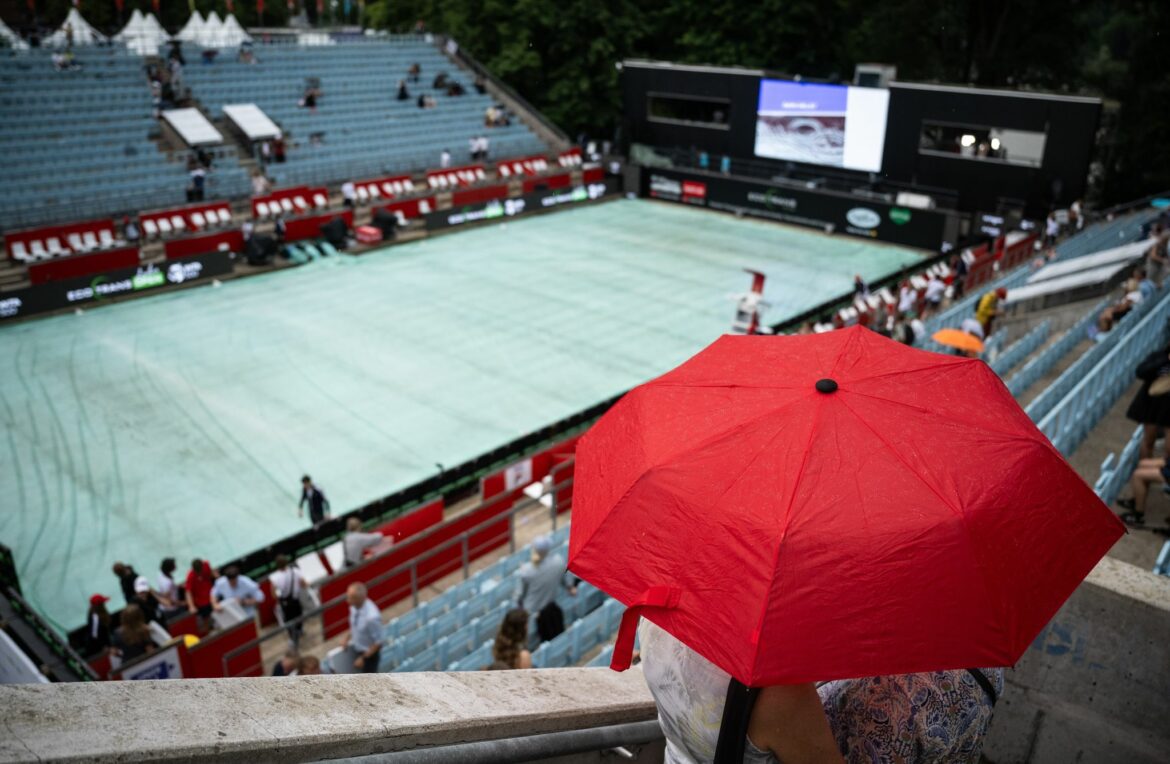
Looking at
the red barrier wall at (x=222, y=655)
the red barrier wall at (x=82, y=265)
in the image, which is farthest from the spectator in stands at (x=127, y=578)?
the red barrier wall at (x=82, y=265)

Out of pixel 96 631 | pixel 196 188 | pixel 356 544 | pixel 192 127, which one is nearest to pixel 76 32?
pixel 192 127

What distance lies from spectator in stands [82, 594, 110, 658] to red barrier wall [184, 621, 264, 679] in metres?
1.13

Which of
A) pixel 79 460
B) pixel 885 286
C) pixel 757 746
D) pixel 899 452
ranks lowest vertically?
pixel 79 460

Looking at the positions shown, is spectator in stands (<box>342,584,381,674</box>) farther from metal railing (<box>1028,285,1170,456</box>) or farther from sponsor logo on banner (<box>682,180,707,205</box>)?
sponsor logo on banner (<box>682,180,707,205</box>)

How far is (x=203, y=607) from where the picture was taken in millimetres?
10789

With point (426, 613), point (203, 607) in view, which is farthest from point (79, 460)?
point (426, 613)

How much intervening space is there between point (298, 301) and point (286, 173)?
453 inches

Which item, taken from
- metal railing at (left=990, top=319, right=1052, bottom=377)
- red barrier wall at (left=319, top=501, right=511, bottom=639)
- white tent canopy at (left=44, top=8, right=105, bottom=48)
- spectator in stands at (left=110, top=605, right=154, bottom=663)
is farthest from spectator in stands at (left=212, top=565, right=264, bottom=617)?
white tent canopy at (left=44, top=8, right=105, bottom=48)

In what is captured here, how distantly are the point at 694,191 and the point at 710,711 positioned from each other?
35.8m

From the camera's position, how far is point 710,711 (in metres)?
2.65

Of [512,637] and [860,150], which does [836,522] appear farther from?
[860,150]

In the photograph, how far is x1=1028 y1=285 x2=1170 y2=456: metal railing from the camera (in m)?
8.45

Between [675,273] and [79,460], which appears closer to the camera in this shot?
[79,460]

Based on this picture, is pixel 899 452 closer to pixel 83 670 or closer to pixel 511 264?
pixel 83 670
